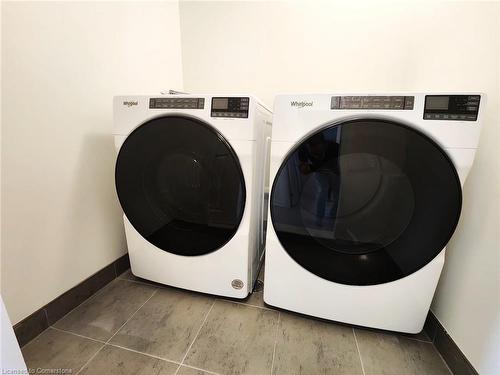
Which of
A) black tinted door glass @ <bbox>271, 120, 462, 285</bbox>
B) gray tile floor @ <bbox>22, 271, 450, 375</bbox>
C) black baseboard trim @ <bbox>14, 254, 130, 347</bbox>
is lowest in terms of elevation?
gray tile floor @ <bbox>22, 271, 450, 375</bbox>

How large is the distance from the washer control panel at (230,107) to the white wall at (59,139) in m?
0.54

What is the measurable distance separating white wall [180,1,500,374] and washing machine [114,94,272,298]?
0.59 metres

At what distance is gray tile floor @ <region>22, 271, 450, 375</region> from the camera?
2.15 feet

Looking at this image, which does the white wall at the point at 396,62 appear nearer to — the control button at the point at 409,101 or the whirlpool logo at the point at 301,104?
the control button at the point at 409,101

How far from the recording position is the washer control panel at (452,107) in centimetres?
55

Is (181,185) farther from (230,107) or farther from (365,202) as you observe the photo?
(365,202)

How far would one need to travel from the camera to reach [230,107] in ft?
2.29

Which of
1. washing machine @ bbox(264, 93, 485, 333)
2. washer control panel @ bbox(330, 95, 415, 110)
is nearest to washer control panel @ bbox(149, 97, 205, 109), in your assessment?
washing machine @ bbox(264, 93, 485, 333)

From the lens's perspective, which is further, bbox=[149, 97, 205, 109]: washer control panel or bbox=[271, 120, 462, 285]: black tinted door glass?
bbox=[149, 97, 205, 109]: washer control panel

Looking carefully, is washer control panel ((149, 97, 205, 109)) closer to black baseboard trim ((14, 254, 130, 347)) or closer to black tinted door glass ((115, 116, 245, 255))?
black tinted door glass ((115, 116, 245, 255))

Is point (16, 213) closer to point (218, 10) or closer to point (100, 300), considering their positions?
point (100, 300)

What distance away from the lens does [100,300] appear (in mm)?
898

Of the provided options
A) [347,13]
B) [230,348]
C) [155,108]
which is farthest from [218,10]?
[230,348]

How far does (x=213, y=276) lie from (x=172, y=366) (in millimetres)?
292
